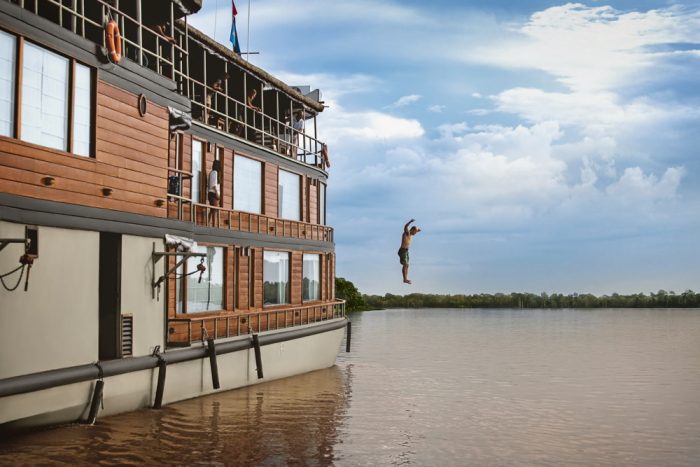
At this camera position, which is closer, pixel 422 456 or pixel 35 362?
pixel 35 362

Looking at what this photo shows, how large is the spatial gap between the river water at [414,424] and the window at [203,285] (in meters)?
2.31

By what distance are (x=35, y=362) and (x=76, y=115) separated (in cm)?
455

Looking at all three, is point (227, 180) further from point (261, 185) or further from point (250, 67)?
point (250, 67)

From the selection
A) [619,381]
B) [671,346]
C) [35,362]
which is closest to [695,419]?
[619,381]

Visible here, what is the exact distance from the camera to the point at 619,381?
27.6m

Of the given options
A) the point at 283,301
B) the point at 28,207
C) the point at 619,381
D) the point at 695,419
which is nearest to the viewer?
the point at 28,207

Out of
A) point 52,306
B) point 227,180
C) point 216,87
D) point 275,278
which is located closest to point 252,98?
point 216,87

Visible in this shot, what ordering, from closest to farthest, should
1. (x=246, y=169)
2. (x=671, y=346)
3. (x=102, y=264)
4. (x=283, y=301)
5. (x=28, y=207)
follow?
(x=28, y=207)
(x=102, y=264)
(x=246, y=169)
(x=283, y=301)
(x=671, y=346)

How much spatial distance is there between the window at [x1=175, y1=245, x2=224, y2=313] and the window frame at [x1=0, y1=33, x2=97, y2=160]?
16.3ft

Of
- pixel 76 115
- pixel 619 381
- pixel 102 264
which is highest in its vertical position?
pixel 76 115

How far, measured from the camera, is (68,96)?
554 inches

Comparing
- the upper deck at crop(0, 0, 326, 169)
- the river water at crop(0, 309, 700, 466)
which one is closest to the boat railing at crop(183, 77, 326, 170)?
the upper deck at crop(0, 0, 326, 169)

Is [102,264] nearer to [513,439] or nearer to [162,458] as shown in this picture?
[162,458]

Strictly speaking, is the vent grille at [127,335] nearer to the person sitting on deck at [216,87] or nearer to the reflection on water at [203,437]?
the reflection on water at [203,437]
